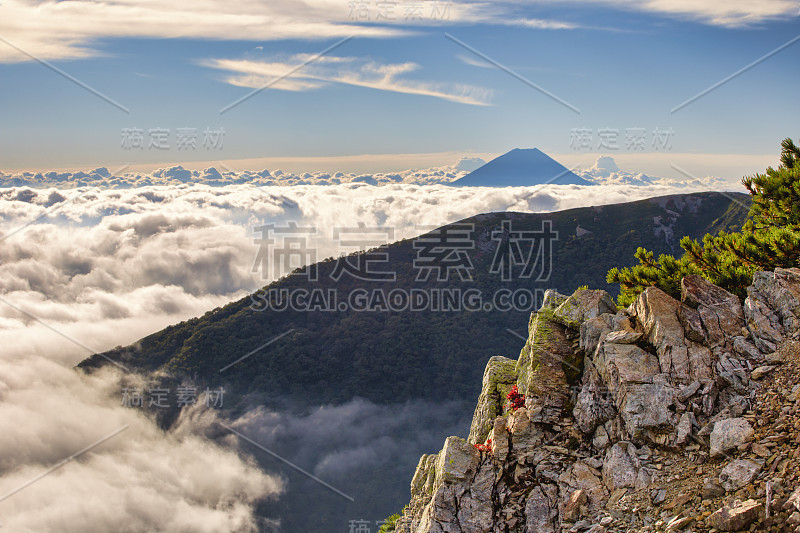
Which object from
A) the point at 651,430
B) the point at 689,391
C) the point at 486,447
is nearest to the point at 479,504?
the point at 486,447

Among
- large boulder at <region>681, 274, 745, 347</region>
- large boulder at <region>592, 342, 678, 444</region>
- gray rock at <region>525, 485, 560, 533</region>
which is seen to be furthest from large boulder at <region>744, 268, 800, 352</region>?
gray rock at <region>525, 485, 560, 533</region>

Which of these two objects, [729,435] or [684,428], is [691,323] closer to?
[684,428]

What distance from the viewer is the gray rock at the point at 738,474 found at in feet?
45.7

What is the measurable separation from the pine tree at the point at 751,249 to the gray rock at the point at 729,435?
22.2 feet

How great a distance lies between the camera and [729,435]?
49.7ft

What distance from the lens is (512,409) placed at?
21.8m

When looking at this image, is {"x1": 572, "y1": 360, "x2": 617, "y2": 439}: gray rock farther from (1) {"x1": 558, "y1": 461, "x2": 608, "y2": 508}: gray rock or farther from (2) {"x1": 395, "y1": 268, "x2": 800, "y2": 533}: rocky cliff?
(1) {"x1": 558, "y1": 461, "x2": 608, "y2": 508}: gray rock

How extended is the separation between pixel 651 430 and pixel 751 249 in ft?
32.0

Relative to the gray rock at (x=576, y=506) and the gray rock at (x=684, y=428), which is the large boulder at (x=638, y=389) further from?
the gray rock at (x=576, y=506)

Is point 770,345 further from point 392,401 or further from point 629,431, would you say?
point 392,401

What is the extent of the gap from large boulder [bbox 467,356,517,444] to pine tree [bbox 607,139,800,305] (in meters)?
7.08

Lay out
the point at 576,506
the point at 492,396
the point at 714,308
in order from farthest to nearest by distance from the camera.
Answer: the point at 492,396 < the point at 714,308 < the point at 576,506

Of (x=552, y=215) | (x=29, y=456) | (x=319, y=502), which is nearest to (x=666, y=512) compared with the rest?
(x=319, y=502)

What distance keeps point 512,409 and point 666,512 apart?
303 inches
